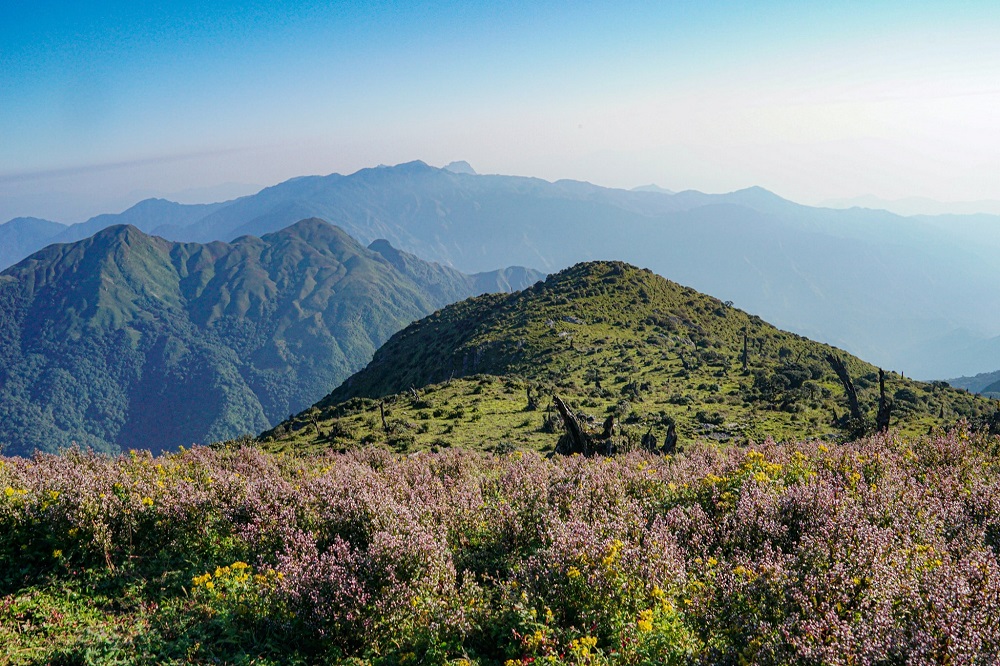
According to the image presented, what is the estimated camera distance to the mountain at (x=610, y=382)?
30172 mm

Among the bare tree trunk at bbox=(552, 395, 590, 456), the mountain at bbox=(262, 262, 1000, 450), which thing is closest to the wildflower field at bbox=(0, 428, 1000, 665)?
the bare tree trunk at bbox=(552, 395, 590, 456)

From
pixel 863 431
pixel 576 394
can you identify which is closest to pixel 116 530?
pixel 863 431

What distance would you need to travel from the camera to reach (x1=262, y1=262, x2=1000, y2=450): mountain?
3017 centimetres

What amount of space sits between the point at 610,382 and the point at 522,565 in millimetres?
37720

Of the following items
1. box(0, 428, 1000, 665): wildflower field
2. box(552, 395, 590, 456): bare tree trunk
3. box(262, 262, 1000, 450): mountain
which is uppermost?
box(0, 428, 1000, 665): wildflower field

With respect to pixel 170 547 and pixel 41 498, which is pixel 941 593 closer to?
pixel 170 547

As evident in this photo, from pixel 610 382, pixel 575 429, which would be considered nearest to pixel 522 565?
pixel 575 429

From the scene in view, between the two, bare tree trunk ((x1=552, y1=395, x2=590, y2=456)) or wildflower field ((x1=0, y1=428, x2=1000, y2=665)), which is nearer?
wildflower field ((x1=0, y1=428, x2=1000, y2=665))

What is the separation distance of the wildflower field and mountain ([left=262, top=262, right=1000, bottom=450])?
1448 centimetres

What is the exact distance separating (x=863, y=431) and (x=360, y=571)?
22.6m

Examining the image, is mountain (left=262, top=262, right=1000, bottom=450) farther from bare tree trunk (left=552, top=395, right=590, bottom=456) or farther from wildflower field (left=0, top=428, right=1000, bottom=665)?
wildflower field (left=0, top=428, right=1000, bottom=665)

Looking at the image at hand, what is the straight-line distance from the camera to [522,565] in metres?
6.70

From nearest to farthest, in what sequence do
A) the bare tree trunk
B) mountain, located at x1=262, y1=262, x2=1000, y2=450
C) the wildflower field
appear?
the wildflower field, the bare tree trunk, mountain, located at x1=262, y1=262, x2=1000, y2=450

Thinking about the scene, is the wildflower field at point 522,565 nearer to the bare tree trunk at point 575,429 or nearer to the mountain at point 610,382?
the bare tree trunk at point 575,429
